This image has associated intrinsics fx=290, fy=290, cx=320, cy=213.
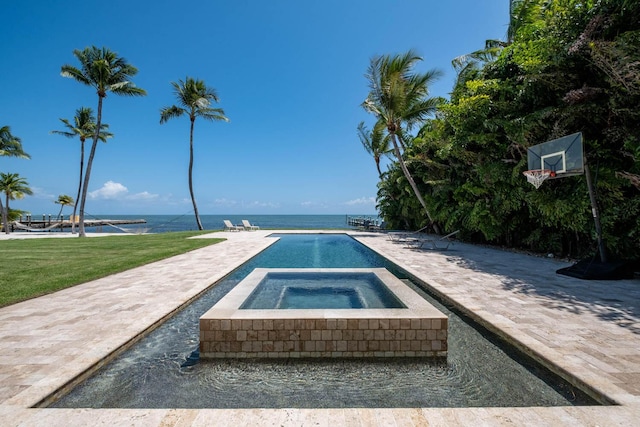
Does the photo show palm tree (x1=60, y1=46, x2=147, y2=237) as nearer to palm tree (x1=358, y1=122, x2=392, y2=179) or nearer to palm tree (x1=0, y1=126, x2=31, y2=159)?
palm tree (x1=0, y1=126, x2=31, y2=159)

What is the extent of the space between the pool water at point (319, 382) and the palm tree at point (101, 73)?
769 inches

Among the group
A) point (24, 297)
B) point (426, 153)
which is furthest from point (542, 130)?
point (24, 297)

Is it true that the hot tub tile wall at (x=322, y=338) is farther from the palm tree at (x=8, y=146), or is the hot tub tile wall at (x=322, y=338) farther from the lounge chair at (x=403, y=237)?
the palm tree at (x=8, y=146)

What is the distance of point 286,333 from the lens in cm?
337

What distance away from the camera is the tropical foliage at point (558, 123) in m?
6.58

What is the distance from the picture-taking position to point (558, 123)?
8.02m

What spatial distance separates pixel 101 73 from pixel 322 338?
21443mm

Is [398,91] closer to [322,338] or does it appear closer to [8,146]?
[322,338]

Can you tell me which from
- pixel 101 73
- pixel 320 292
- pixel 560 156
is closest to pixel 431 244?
pixel 560 156

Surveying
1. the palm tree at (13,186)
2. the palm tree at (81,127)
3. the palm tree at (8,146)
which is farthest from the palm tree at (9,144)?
the palm tree at (13,186)

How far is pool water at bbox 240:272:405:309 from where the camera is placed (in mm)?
4605

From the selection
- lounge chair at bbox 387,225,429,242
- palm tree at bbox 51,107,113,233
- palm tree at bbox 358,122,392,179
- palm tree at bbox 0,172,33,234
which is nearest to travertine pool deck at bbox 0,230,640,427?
lounge chair at bbox 387,225,429,242

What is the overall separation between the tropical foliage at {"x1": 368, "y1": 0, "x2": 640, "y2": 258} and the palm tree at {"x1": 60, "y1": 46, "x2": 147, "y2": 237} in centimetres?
1903

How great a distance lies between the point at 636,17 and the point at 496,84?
355cm
